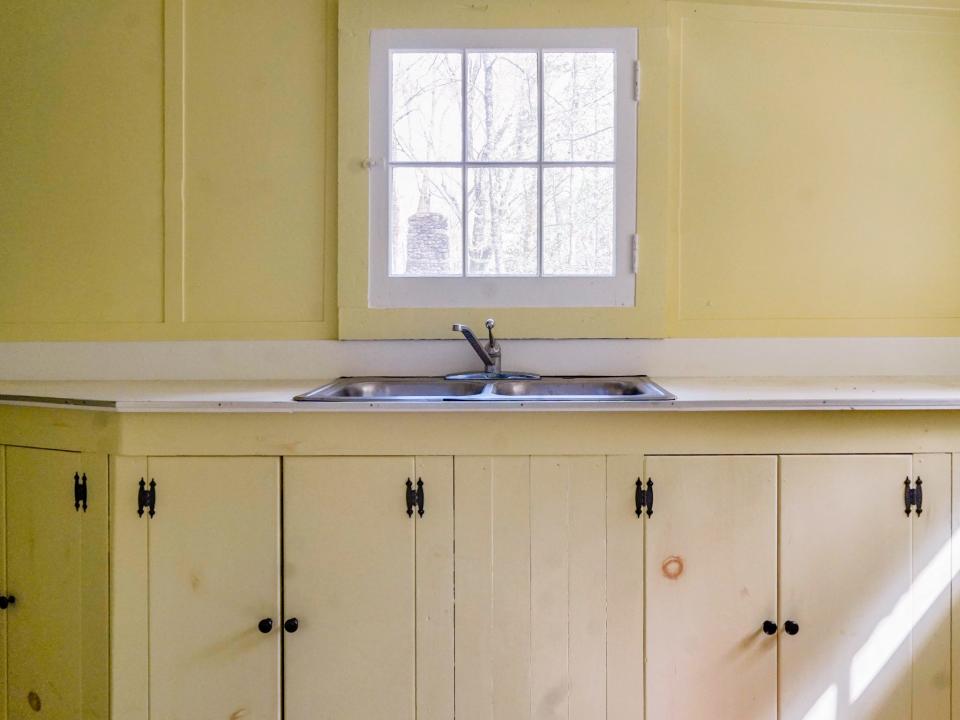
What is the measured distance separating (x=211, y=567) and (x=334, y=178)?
137cm

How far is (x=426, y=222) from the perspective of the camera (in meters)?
2.22

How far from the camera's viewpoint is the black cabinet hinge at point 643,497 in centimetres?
166

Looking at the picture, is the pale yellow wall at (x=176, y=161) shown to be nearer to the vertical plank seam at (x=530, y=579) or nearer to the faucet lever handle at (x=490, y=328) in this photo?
the faucet lever handle at (x=490, y=328)

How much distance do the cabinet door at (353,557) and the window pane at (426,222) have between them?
845mm

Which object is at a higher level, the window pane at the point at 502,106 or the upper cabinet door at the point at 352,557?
the window pane at the point at 502,106

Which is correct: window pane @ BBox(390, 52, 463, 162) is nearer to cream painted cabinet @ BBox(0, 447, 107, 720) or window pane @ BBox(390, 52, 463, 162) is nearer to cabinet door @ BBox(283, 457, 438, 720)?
cabinet door @ BBox(283, 457, 438, 720)

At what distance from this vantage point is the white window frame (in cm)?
218

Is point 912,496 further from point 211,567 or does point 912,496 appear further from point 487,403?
point 211,567

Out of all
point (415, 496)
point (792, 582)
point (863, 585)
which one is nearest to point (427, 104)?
point (415, 496)

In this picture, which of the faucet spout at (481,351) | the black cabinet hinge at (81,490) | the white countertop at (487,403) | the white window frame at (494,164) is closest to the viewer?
the white countertop at (487,403)

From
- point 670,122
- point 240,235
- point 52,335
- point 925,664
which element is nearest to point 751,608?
point 925,664

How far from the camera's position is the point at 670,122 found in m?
2.22

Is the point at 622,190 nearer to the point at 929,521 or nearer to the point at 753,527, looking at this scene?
the point at 753,527

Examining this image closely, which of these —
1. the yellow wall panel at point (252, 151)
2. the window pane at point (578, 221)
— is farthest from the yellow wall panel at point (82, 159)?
the window pane at point (578, 221)
